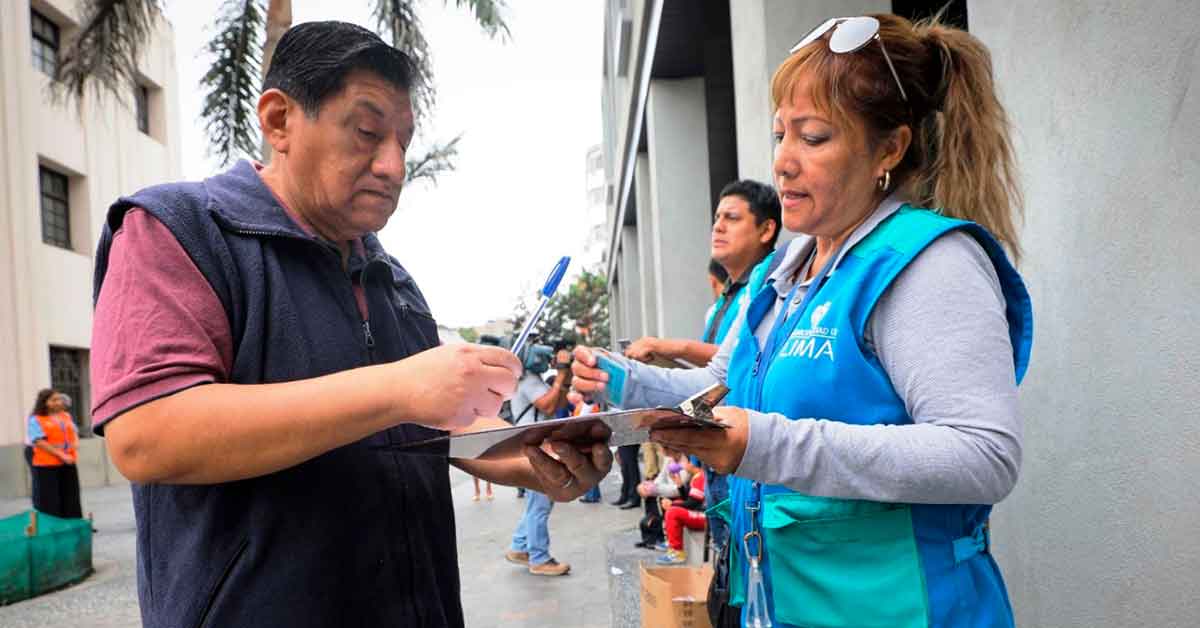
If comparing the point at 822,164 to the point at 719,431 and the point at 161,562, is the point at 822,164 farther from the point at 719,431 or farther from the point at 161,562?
the point at 161,562

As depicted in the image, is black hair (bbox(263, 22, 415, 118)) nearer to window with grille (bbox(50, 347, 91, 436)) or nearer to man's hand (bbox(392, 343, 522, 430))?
man's hand (bbox(392, 343, 522, 430))

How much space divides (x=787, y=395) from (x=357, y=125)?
0.95 m

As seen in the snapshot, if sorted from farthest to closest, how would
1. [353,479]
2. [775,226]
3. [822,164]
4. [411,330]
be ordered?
[775,226], [411,330], [822,164], [353,479]

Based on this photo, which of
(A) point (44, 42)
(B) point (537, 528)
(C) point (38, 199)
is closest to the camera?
(B) point (537, 528)

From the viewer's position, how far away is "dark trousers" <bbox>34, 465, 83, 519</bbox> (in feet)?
34.0

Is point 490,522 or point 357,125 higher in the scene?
point 357,125

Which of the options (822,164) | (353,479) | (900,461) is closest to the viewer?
(900,461)

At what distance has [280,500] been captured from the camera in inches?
58.6

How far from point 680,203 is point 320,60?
8.51 m

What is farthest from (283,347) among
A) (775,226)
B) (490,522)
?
(490,522)

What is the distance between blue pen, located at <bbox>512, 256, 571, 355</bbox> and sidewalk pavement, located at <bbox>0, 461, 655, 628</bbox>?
4.28 meters

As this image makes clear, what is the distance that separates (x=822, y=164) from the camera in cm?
181

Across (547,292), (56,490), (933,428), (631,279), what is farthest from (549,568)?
(631,279)

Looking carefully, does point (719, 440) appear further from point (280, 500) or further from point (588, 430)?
point (280, 500)
